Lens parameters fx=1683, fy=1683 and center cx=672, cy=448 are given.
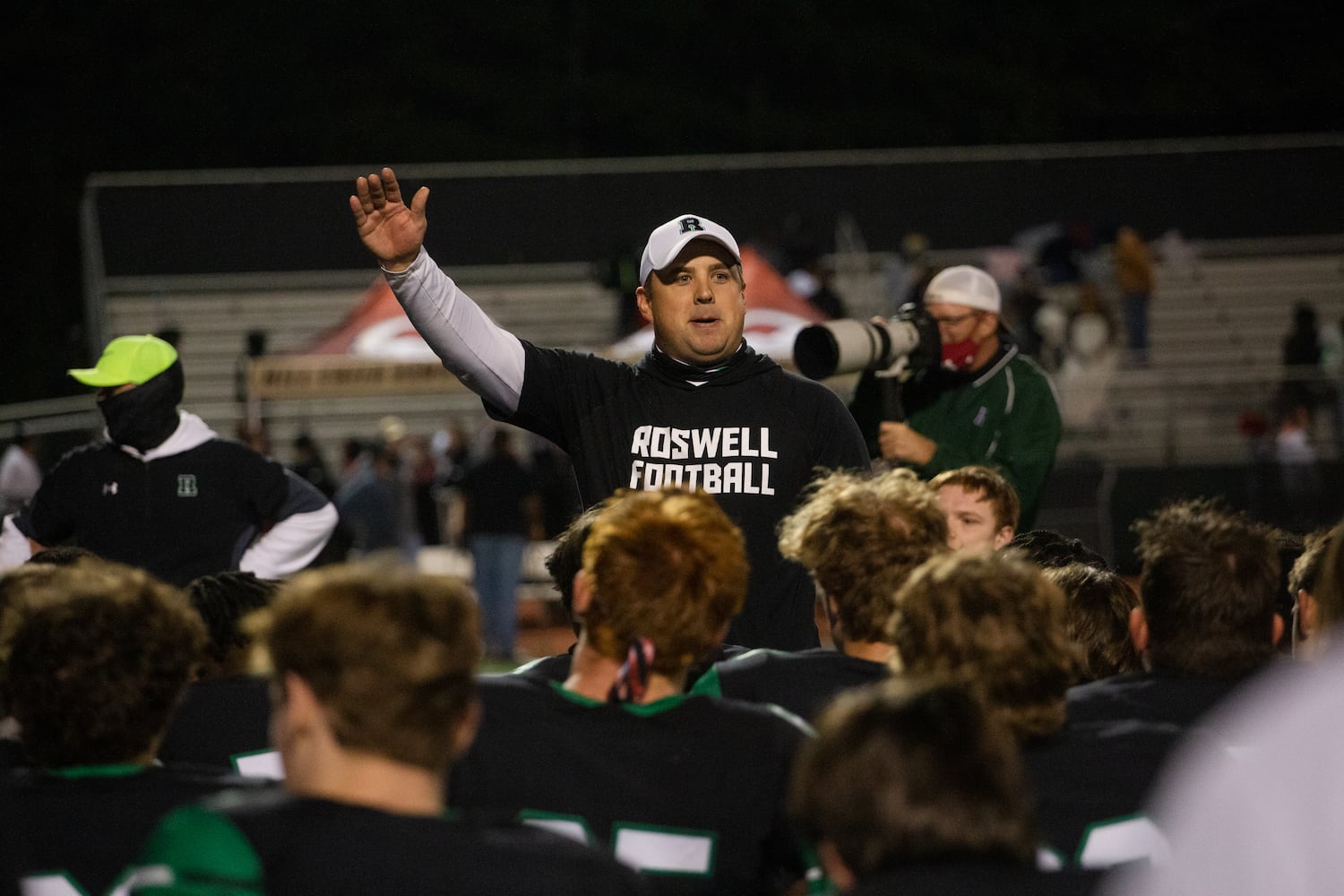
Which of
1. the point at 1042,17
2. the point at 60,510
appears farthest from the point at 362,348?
the point at 1042,17

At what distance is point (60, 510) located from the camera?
19.5 ft

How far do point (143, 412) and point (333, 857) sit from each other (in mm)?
4047

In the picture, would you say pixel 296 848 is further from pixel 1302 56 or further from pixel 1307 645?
pixel 1302 56

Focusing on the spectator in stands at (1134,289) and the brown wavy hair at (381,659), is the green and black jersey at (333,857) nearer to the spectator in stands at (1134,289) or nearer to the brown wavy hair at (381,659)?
the brown wavy hair at (381,659)

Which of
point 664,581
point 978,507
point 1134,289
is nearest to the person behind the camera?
point 664,581

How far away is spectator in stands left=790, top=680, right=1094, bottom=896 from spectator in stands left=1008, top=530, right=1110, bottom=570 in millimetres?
2555

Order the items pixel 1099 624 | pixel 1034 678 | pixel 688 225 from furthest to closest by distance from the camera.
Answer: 1. pixel 688 225
2. pixel 1099 624
3. pixel 1034 678

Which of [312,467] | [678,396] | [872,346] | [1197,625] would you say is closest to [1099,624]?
[1197,625]

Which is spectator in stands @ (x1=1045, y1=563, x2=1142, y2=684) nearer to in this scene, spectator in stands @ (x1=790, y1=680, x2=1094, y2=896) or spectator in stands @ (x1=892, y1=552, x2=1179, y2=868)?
spectator in stands @ (x1=892, y1=552, x2=1179, y2=868)

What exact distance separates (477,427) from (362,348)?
5426 millimetres

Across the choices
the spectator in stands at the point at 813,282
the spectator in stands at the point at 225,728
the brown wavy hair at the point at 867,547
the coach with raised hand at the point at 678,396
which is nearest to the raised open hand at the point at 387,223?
the coach with raised hand at the point at 678,396

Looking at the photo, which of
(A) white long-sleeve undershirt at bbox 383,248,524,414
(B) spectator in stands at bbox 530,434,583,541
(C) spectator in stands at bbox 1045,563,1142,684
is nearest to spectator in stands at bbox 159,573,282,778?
(A) white long-sleeve undershirt at bbox 383,248,524,414

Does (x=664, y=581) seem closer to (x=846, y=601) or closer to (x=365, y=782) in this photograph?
(x=846, y=601)

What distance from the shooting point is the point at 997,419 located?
5.98 meters
